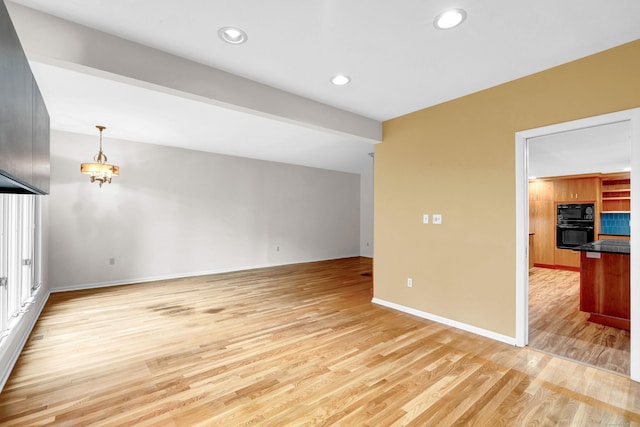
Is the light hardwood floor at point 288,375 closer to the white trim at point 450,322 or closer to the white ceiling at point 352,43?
the white trim at point 450,322

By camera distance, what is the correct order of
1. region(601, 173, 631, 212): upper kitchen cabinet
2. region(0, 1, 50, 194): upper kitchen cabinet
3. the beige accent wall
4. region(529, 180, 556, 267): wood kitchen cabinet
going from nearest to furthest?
region(0, 1, 50, 194): upper kitchen cabinet → the beige accent wall → region(601, 173, 631, 212): upper kitchen cabinet → region(529, 180, 556, 267): wood kitchen cabinet

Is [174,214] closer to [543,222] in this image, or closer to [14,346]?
[14,346]

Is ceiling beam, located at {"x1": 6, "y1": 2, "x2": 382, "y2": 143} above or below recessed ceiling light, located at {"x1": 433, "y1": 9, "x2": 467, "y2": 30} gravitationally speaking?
below

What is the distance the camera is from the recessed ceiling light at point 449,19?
6.32ft

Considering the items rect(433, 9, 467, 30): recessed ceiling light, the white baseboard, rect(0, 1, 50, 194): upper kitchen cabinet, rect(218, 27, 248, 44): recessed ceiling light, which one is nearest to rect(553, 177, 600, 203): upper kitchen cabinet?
rect(433, 9, 467, 30): recessed ceiling light

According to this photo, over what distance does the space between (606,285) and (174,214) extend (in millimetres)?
6975

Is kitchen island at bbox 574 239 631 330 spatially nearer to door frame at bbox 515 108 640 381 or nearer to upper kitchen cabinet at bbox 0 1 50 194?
door frame at bbox 515 108 640 381

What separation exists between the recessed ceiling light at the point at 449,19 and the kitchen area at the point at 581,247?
2.86 meters

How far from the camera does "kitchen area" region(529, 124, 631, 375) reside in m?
3.12

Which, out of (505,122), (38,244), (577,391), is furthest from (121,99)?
(577,391)

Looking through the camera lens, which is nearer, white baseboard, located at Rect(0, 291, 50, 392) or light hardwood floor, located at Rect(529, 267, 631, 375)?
white baseboard, located at Rect(0, 291, 50, 392)

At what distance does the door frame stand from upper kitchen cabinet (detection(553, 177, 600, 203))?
19.5 feet

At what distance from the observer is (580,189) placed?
7.19 m

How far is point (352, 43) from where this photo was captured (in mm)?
2303
